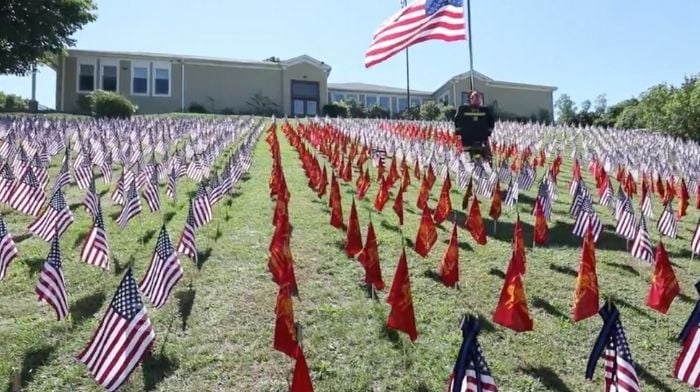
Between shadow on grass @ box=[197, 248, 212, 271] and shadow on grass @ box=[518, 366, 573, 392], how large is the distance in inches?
168

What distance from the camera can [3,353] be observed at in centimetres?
591

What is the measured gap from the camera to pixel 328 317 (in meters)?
6.79

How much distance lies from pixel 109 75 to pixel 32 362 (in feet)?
143

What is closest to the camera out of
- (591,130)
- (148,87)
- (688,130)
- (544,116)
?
(688,130)

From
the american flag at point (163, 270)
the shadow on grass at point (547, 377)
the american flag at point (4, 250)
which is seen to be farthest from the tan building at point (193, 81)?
the shadow on grass at point (547, 377)

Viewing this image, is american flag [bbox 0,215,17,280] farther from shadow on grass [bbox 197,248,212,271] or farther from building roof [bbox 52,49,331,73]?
building roof [bbox 52,49,331,73]

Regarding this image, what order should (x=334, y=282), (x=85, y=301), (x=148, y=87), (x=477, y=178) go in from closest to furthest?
1. (x=85, y=301)
2. (x=334, y=282)
3. (x=477, y=178)
4. (x=148, y=87)

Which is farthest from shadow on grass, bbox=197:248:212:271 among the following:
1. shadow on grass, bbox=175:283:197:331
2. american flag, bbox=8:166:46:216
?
american flag, bbox=8:166:46:216

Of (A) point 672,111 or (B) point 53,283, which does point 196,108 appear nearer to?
(A) point 672,111

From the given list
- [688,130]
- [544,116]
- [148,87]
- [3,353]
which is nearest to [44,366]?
[3,353]

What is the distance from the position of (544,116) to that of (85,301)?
54.7m

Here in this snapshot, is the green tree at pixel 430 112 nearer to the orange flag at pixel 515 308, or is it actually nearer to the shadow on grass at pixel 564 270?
the shadow on grass at pixel 564 270

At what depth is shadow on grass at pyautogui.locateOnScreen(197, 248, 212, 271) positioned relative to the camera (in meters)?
8.40

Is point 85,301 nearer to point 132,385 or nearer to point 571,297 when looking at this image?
point 132,385
